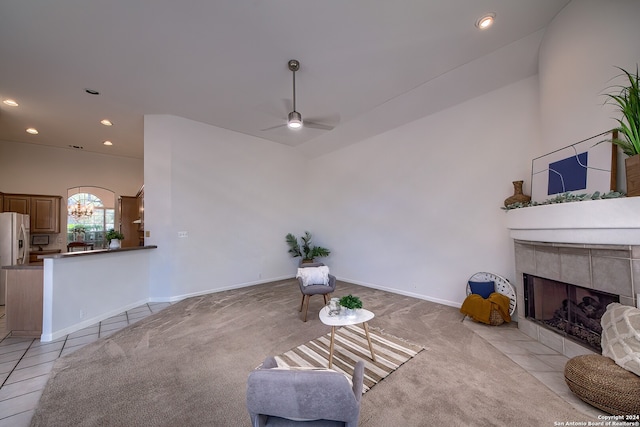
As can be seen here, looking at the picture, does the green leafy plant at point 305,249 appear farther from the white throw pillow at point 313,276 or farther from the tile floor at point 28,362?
the tile floor at point 28,362

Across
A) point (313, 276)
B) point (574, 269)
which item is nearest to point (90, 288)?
point (313, 276)

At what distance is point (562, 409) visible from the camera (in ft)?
5.86

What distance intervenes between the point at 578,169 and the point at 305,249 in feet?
17.2

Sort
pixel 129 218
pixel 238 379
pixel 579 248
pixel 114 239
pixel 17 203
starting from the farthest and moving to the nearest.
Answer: pixel 129 218 → pixel 17 203 → pixel 114 239 → pixel 579 248 → pixel 238 379

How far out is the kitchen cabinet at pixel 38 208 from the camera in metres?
5.75

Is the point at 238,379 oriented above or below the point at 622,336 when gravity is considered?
below

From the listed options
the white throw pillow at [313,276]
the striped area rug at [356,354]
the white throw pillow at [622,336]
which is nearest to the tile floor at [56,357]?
the white throw pillow at [622,336]

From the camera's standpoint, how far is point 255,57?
3.19 m

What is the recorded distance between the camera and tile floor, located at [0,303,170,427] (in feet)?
6.25

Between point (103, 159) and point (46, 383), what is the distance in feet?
23.1

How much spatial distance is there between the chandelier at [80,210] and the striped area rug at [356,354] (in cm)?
852

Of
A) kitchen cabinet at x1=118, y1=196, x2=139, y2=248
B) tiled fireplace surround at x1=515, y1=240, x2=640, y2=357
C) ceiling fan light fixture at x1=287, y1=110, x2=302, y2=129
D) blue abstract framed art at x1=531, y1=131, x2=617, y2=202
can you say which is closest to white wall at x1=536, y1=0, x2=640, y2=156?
blue abstract framed art at x1=531, y1=131, x2=617, y2=202

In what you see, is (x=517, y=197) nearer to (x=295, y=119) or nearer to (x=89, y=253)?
(x=295, y=119)

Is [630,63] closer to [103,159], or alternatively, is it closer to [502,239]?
[502,239]
